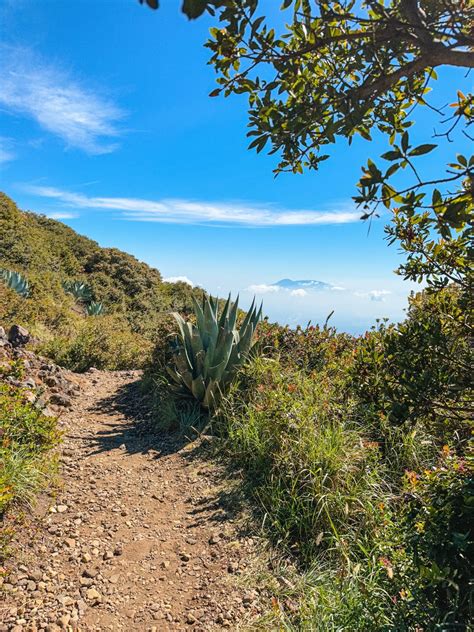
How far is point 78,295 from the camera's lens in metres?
15.5

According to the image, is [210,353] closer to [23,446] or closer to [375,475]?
[23,446]

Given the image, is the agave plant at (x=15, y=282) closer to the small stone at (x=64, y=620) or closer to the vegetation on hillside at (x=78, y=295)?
the vegetation on hillside at (x=78, y=295)

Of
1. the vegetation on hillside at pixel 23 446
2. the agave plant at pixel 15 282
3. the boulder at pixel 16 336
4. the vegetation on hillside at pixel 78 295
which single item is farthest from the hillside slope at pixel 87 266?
the vegetation on hillside at pixel 23 446

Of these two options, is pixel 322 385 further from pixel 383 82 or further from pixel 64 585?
pixel 383 82

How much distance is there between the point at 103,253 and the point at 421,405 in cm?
2185

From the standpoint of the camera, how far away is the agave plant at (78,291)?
50.9ft

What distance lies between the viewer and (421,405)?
70.7 inches

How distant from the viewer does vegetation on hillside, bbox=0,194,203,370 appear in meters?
7.29

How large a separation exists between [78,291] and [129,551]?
48.2ft

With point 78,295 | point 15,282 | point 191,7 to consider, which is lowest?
point 15,282

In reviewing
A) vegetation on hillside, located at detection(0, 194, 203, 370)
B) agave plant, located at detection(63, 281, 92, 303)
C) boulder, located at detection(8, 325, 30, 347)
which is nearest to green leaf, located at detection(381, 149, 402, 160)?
vegetation on hillside, located at detection(0, 194, 203, 370)

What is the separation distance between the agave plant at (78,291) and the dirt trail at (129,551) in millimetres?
12944

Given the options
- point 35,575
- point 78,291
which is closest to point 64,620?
point 35,575

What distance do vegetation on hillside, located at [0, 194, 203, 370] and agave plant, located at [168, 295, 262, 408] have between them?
0.76 meters
